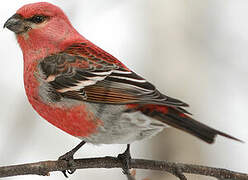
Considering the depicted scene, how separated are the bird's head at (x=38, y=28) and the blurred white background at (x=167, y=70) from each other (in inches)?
71.6

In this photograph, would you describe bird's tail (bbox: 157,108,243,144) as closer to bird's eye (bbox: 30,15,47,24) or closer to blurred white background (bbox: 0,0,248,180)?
bird's eye (bbox: 30,15,47,24)

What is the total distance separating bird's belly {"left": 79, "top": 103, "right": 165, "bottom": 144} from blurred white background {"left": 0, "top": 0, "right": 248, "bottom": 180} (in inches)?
104

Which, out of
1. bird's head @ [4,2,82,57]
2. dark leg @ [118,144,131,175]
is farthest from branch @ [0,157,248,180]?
bird's head @ [4,2,82,57]

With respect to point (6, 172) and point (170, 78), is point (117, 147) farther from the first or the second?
A: point (6, 172)

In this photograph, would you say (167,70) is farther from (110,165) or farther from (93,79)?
(110,165)

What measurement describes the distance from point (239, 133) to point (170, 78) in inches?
56.1

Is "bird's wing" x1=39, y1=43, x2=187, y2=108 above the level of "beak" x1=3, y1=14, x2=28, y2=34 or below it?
below

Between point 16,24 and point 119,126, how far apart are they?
149cm

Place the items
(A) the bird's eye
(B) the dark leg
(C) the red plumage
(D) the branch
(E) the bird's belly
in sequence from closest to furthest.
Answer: (D) the branch, (C) the red plumage, (E) the bird's belly, (B) the dark leg, (A) the bird's eye

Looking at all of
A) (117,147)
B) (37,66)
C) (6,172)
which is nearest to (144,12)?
(117,147)

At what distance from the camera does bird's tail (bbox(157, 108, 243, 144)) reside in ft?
11.3

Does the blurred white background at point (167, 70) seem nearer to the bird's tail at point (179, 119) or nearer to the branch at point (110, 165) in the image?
the branch at point (110, 165)

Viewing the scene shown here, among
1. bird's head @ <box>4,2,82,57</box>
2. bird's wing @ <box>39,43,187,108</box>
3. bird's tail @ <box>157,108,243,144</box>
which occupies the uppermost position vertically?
bird's head @ <box>4,2,82,57</box>

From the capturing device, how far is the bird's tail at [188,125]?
3.45 meters
